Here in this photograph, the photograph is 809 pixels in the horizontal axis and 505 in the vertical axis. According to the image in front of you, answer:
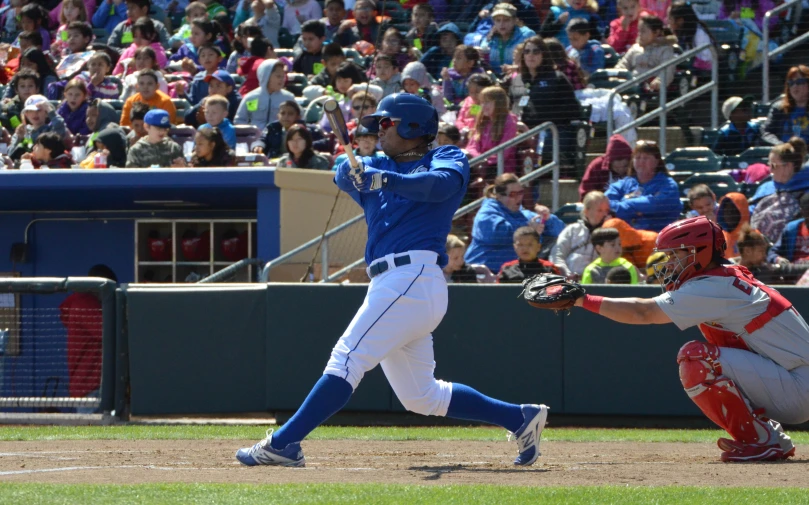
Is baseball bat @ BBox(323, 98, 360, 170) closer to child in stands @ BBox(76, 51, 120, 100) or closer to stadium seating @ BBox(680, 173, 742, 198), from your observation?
stadium seating @ BBox(680, 173, 742, 198)

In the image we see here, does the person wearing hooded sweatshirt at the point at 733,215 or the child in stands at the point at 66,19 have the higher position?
→ the child in stands at the point at 66,19

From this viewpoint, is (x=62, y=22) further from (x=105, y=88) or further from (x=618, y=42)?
(x=618, y=42)

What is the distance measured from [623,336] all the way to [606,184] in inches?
Answer: 75.1

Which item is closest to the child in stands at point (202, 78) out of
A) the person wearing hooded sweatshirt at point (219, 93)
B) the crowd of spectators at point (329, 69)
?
the crowd of spectators at point (329, 69)

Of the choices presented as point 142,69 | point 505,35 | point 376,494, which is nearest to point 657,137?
point 505,35

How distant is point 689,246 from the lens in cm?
543

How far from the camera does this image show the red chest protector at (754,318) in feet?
17.7

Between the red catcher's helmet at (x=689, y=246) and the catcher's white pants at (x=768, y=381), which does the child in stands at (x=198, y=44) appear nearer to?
the red catcher's helmet at (x=689, y=246)

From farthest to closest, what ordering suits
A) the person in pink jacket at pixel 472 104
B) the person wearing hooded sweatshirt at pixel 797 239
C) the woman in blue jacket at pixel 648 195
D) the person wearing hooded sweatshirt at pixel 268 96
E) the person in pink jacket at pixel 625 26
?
1. the person wearing hooded sweatshirt at pixel 268 96
2. the person in pink jacket at pixel 625 26
3. the person in pink jacket at pixel 472 104
4. the woman in blue jacket at pixel 648 195
5. the person wearing hooded sweatshirt at pixel 797 239

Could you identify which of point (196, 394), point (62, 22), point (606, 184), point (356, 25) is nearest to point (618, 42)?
point (606, 184)

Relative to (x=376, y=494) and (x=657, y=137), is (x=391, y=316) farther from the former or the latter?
(x=657, y=137)

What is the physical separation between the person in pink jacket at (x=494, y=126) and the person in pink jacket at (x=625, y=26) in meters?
1.86

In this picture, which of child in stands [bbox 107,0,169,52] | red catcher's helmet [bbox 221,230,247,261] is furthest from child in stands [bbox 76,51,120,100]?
red catcher's helmet [bbox 221,230,247,261]

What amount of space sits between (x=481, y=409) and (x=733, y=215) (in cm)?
447
